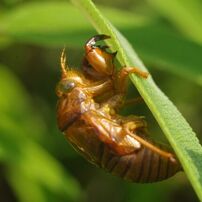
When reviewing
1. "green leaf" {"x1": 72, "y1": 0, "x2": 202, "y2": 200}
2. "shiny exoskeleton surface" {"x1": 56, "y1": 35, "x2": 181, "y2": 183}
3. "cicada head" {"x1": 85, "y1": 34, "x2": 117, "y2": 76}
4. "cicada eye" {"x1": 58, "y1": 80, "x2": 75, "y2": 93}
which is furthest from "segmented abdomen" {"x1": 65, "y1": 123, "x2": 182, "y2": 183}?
"green leaf" {"x1": 72, "y1": 0, "x2": 202, "y2": 200}

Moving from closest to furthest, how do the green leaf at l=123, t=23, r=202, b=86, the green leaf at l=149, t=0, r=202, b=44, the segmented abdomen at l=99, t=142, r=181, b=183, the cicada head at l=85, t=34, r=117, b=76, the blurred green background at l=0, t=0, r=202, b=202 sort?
1. the segmented abdomen at l=99, t=142, r=181, b=183
2. the cicada head at l=85, t=34, r=117, b=76
3. the green leaf at l=123, t=23, r=202, b=86
4. the blurred green background at l=0, t=0, r=202, b=202
5. the green leaf at l=149, t=0, r=202, b=44

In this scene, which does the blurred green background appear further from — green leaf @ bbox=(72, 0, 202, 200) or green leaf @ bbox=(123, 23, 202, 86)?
green leaf @ bbox=(72, 0, 202, 200)

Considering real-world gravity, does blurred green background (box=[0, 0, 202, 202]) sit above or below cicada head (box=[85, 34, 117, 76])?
below

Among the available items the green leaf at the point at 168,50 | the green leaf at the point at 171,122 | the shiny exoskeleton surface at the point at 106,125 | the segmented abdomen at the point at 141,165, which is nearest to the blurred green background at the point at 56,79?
the green leaf at the point at 168,50

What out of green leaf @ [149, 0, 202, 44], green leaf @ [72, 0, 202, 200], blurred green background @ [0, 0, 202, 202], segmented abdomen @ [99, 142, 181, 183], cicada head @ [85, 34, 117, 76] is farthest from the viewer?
green leaf @ [149, 0, 202, 44]

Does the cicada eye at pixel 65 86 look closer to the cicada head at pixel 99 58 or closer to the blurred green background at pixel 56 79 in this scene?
the cicada head at pixel 99 58

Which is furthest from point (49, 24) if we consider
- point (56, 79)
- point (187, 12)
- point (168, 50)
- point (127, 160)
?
point (56, 79)

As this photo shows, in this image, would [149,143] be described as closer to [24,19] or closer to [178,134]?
[178,134]

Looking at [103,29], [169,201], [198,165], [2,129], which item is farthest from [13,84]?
[198,165]

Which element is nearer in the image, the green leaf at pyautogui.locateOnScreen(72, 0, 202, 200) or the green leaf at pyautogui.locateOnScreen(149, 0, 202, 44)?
the green leaf at pyautogui.locateOnScreen(72, 0, 202, 200)

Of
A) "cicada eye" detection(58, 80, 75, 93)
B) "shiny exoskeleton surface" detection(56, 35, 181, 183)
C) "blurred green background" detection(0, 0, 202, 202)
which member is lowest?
"blurred green background" detection(0, 0, 202, 202)
